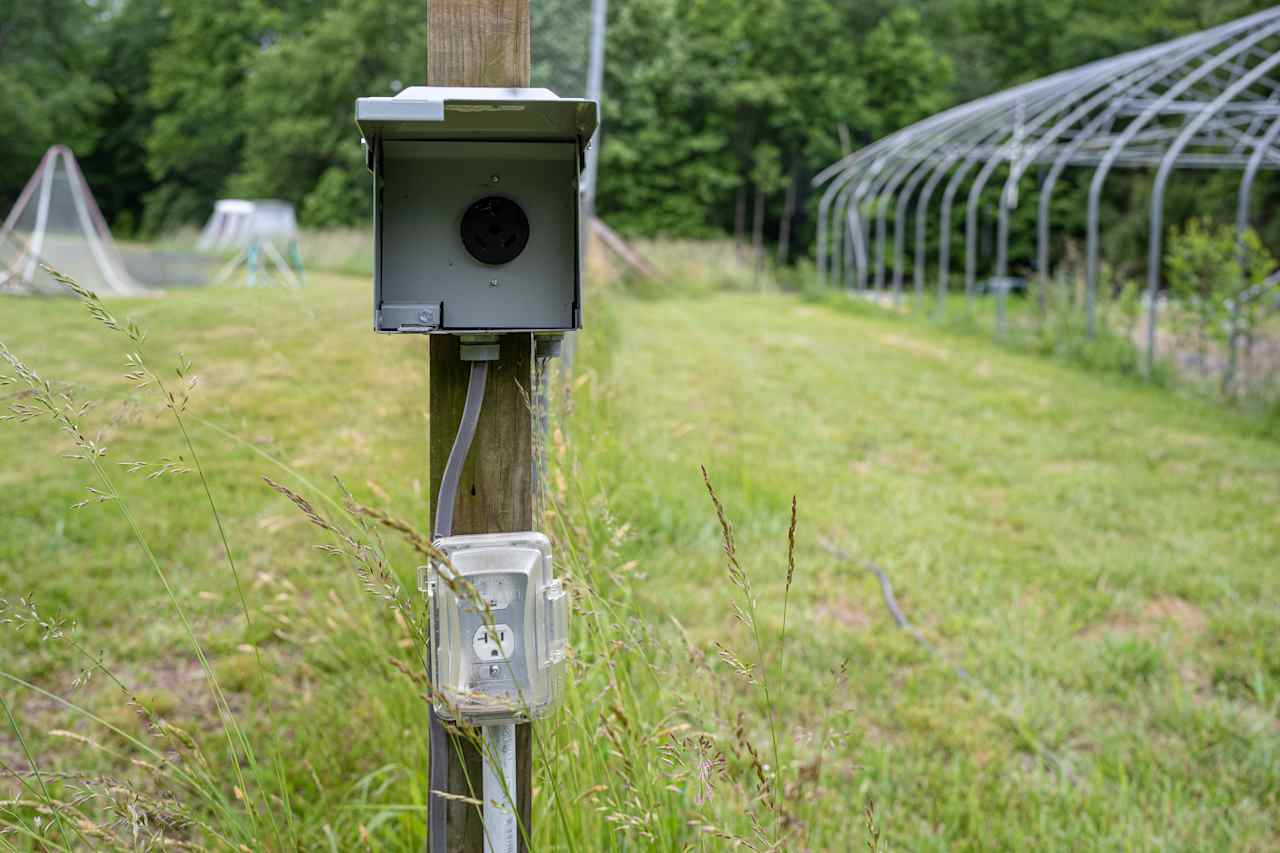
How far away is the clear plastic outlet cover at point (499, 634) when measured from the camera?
0.90 m

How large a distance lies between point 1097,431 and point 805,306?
26.2 feet

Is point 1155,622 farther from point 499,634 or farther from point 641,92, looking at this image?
point 641,92

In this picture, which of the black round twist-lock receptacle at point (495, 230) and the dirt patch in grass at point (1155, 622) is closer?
the black round twist-lock receptacle at point (495, 230)

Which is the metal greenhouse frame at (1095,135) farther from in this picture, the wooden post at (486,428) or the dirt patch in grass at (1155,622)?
the wooden post at (486,428)

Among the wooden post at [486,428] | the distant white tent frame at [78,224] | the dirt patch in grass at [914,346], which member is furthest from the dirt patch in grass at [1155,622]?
the distant white tent frame at [78,224]

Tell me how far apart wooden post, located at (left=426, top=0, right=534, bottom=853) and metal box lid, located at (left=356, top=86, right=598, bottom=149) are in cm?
5

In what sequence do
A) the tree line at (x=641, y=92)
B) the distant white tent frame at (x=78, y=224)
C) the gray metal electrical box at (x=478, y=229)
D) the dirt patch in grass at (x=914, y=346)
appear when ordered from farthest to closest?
the tree line at (x=641, y=92)
the distant white tent frame at (x=78, y=224)
the dirt patch in grass at (x=914, y=346)
the gray metal electrical box at (x=478, y=229)

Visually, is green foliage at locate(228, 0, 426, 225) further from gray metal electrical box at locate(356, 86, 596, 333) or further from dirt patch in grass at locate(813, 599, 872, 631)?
gray metal electrical box at locate(356, 86, 596, 333)

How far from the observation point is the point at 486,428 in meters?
1.02

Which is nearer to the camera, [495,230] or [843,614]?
[495,230]

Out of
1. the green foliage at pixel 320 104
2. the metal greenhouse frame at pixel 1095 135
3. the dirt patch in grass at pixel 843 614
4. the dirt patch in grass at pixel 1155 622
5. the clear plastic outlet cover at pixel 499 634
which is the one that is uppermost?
the green foliage at pixel 320 104

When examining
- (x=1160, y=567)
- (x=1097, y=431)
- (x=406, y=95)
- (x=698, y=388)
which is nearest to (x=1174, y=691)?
(x=1160, y=567)

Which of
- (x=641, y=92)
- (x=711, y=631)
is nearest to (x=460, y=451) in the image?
(x=711, y=631)

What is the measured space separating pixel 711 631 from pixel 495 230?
5.46 ft
